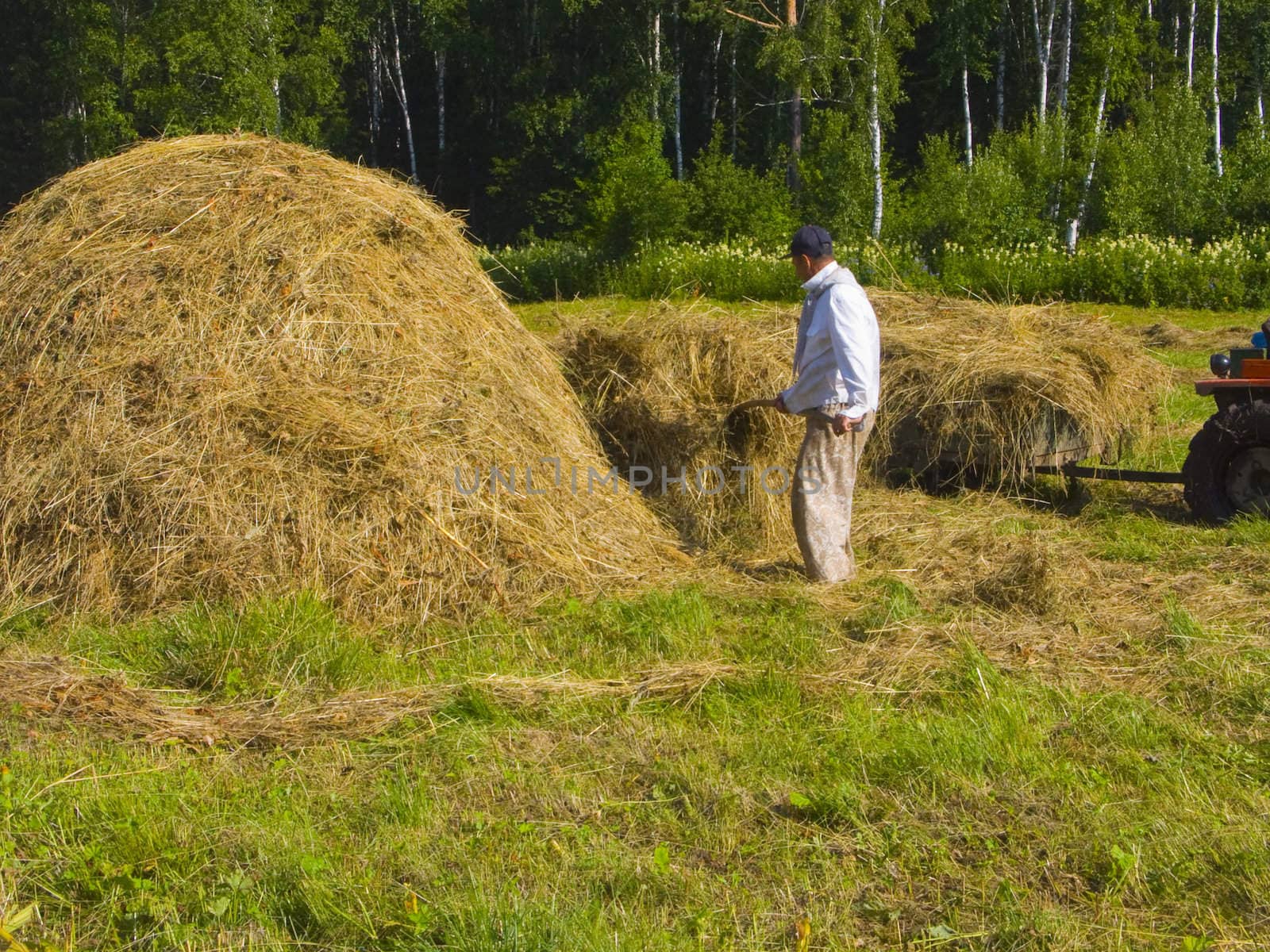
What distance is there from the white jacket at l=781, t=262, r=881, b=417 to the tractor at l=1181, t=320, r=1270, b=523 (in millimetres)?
2524

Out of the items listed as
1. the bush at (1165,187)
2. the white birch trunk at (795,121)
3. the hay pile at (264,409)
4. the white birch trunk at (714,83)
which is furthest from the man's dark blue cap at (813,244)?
the white birch trunk at (714,83)

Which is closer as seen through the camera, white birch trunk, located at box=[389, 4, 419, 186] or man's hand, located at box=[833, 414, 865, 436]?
man's hand, located at box=[833, 414, 865, 436]

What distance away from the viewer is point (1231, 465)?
7.34 m

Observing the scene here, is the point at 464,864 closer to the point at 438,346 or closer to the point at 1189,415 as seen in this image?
the point at 438,346

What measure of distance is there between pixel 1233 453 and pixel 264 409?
552cm

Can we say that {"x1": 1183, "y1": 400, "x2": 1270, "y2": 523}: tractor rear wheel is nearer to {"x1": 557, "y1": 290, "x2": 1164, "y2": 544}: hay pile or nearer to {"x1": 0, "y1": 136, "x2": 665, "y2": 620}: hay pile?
{"x1": 557, "y1": 290, "x2": 1164, "y2": 544}: hay pile

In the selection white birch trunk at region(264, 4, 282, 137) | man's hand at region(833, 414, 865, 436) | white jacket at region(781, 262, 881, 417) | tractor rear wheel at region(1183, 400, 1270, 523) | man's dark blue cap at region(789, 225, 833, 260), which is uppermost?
white birch trunk at region(264, 4, 282, 137)

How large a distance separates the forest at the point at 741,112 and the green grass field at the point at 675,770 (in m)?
10.5

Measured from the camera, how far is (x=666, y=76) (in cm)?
3444

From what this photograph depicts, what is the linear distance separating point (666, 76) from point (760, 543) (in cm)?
2950

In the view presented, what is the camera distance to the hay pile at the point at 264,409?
19.7 feet

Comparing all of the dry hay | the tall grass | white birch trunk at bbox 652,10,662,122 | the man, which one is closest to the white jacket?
the man

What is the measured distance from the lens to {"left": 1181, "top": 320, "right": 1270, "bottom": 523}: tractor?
7.15m

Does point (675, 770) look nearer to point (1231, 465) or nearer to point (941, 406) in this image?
point (941, 406)
